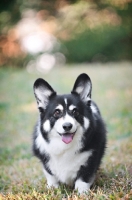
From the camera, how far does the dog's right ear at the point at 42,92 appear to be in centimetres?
399

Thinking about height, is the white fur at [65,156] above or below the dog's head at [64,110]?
below

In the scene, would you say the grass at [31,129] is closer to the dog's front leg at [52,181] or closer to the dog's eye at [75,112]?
the dog's front leg at [52,181]

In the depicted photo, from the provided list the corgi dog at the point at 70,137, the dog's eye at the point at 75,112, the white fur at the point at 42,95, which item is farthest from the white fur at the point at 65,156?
the white fur at the point at 42,95

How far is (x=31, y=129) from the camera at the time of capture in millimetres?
7336

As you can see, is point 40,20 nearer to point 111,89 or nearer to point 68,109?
point 111,89

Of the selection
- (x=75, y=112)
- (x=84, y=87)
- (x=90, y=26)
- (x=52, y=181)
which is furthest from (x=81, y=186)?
(x=90, y=26)

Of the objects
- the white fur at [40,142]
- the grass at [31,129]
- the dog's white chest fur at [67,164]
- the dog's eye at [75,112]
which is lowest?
the grass at [31,129]

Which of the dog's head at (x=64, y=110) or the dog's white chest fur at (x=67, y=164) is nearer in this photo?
the dog's head at (x=64, y=110)

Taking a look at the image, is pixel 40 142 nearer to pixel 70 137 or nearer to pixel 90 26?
pixel 70 137

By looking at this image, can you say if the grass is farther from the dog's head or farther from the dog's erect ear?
the dog's erect ear

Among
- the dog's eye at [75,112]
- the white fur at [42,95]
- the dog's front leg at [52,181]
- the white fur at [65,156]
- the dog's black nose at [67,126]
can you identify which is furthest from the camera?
the dog's front leg at [52,181]

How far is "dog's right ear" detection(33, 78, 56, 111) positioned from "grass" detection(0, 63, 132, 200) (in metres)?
0.89

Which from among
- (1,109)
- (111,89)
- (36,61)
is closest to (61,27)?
(36,61)

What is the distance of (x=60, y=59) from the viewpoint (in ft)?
55.7
